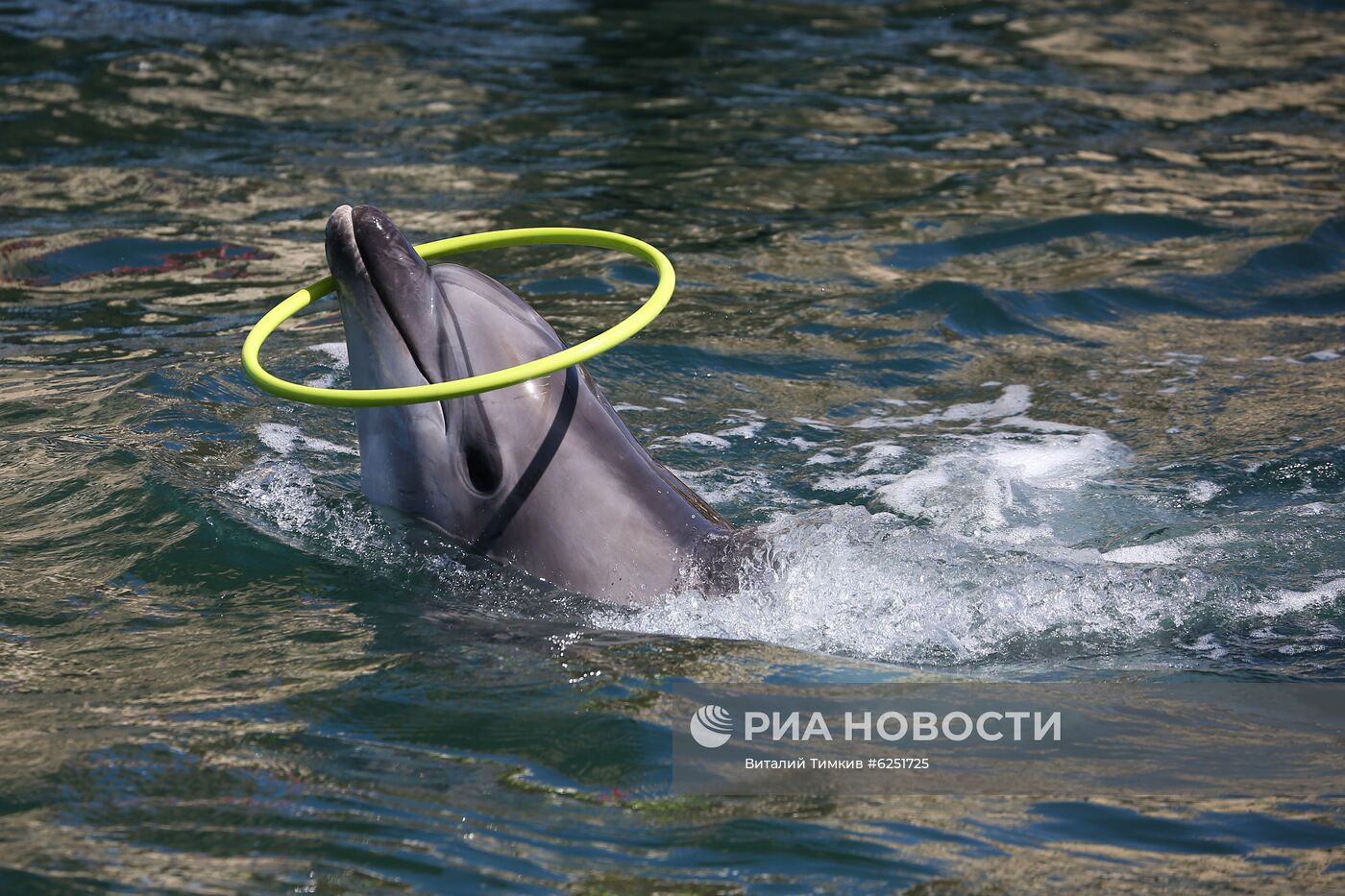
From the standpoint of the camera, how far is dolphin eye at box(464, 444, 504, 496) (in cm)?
480

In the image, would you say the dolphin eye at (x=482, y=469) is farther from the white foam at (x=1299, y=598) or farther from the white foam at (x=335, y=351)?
the white foam at (x=335, y=351)

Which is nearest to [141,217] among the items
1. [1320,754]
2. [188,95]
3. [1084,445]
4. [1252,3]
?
[188,95]

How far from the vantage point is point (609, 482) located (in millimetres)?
4926

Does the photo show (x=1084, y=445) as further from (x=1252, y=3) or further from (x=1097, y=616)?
Answer: (x=1252, y=3)

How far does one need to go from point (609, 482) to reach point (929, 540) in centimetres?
147

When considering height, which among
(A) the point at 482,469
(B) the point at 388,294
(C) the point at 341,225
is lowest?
(A) the point at 482,469

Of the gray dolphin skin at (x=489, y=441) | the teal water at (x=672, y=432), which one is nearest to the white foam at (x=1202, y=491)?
the teal water at (x=672, y=432)

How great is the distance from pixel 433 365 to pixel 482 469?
14.5 inches

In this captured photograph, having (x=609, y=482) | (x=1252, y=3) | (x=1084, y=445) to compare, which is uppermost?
(x=1252, y=3)

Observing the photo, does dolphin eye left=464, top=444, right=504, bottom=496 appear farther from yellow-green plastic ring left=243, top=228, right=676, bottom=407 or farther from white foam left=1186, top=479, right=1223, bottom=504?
white foam left=1186, top=479, right=1223, bottom=504

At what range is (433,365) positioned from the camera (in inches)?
186

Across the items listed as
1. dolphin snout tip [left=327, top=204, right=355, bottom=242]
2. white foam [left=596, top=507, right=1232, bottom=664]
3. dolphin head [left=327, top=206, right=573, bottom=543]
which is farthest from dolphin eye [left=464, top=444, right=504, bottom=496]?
dolphin snout tip [left=327, top=204, right=355, bottom=242]

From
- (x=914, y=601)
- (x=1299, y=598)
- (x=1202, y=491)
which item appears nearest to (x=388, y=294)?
(x=914, y=601)

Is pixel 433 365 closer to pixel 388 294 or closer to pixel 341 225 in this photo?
pixel 388 294
